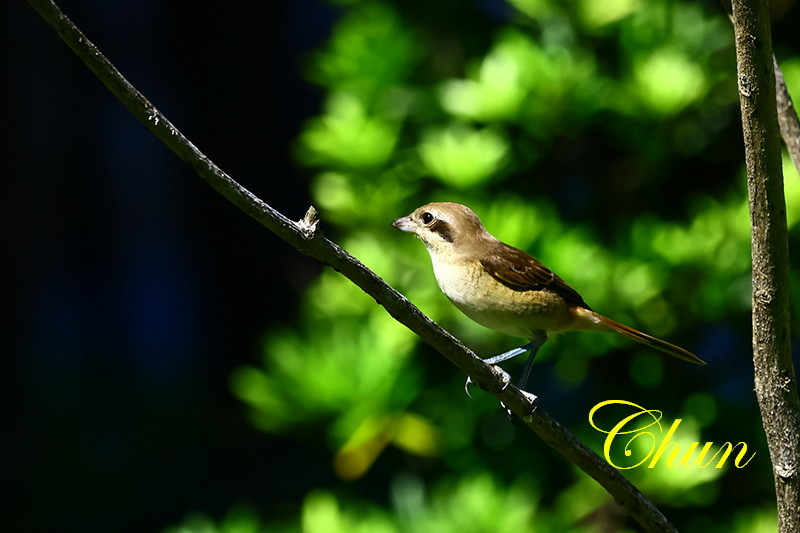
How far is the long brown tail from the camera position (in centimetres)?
134

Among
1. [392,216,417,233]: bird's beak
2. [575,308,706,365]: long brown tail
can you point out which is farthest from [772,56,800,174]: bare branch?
[392,216,417,233]: bird's beak

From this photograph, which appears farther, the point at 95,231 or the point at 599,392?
the point at 95,231

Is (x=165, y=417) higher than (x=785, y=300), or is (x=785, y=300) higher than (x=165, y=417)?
(x=785, y=300)

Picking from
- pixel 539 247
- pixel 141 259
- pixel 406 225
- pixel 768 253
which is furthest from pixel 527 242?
pixel 141 259

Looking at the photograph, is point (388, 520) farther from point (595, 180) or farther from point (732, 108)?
point (732, 108)

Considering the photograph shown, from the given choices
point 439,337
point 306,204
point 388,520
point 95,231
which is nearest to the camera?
point 439,337

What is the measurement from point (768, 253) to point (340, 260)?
0.46 meters

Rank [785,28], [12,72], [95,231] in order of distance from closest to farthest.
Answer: [785,28], [12,72], [95,231]

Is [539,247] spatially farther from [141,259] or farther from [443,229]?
[141,259]

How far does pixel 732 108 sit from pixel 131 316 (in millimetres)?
3966

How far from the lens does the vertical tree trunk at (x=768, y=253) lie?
3.18ft

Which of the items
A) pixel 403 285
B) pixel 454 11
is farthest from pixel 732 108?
pixel 403 285

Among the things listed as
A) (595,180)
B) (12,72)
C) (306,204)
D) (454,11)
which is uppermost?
(454,11)

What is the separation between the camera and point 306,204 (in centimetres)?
417
